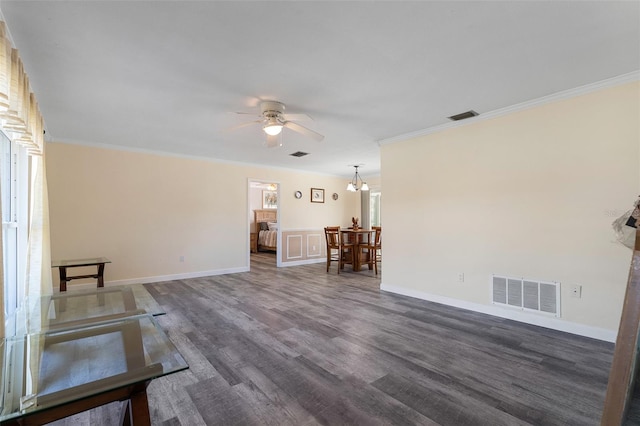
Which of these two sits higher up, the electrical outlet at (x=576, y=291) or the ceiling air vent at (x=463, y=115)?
the ceiling air vent at (x=463, y=115)

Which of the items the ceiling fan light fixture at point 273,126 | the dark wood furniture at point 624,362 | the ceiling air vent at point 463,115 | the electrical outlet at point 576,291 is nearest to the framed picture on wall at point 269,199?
the ceiling fan light fixture at point 273,126

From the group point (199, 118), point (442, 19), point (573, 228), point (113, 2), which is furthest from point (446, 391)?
point (199, 118)

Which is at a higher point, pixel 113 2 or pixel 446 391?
pixel 113 2

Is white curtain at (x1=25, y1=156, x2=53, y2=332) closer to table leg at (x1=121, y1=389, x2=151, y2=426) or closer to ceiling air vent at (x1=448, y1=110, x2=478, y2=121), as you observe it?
table leg at (x1=121, y1=389, x2=151, y2=426)

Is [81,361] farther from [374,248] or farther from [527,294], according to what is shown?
[374,248]

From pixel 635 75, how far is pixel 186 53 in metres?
3.64

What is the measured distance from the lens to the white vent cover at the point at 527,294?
2995 mm

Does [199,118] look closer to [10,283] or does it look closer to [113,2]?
[113,2]

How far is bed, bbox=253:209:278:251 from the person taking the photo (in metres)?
9.25

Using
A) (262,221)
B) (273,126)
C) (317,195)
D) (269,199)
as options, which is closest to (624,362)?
(273,126)

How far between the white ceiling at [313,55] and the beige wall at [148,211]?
1.30m

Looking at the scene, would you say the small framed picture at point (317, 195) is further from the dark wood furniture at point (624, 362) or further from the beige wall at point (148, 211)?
the dark wood furniture at point (624, 362)

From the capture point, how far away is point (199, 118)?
3531 mm

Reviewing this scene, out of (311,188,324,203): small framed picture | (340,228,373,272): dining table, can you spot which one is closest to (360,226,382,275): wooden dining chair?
(340,228,373,272): dining table
